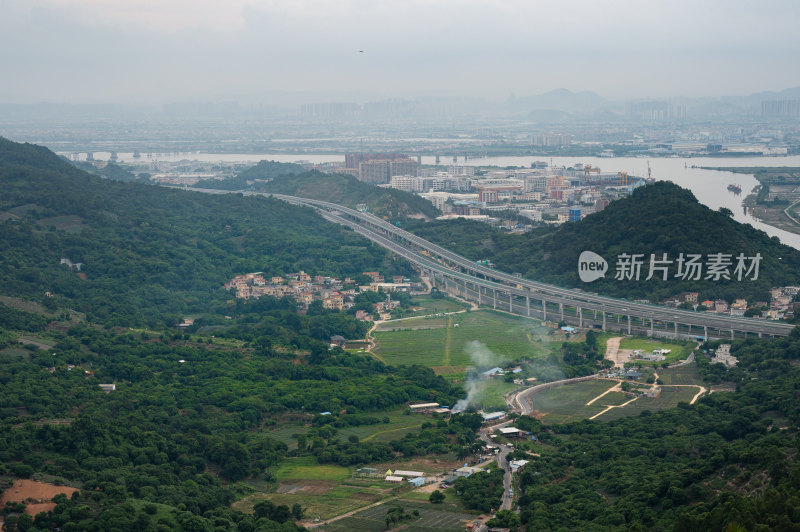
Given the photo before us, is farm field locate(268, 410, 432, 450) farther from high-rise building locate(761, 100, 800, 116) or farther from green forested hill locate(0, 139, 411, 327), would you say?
high-rise building locate(761, 100, 800, 116)

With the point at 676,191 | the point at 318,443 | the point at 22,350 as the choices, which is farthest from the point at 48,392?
the point at 676,191

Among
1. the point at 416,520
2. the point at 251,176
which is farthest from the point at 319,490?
the point at 251,176

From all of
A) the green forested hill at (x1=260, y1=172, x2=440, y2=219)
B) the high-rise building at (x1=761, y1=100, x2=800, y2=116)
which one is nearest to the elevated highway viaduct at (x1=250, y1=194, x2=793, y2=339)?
the green forested hill at (x1=260, y1=172, x2=440, y2=219)

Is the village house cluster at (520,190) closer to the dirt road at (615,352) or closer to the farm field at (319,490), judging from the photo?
the dirt road at (615,352)

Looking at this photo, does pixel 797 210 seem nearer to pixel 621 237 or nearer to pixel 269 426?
pixel 621 237

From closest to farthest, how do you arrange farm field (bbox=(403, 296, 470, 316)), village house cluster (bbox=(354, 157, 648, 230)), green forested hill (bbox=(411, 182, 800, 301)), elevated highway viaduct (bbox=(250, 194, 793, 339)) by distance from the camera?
elevated highway viaduct (bbox=(250, 194, 793, 339))
green forested hill (bbox=(411, 182, 800, 301))
farm field (bbox=(403, 296, 470, 316))
village house cluster (bbox=(354, 157, 648, 230))

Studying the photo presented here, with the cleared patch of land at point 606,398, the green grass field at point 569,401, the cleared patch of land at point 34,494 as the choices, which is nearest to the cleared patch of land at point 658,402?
the cleared patch of land at point 606,398
